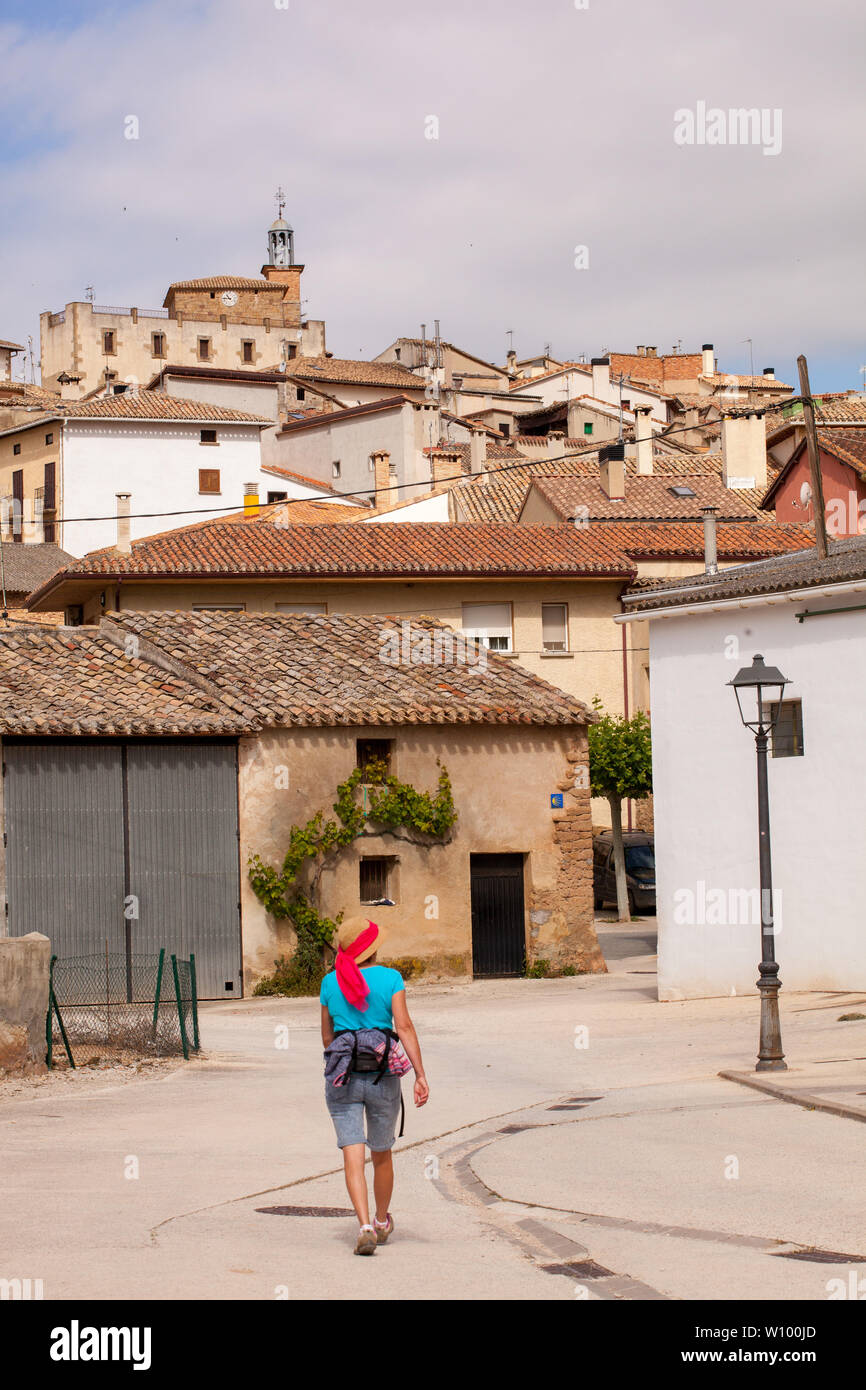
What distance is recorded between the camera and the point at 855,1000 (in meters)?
18.5

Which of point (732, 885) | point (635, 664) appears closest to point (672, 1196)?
point (732, 885)

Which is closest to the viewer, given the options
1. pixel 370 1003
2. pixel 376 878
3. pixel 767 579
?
pixel 370 1003

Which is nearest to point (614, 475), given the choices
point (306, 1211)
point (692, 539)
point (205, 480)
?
point (692, 539)

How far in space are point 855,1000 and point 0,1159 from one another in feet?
34.0

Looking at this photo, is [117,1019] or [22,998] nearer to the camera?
[22,998]

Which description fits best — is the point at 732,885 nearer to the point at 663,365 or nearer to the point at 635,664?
the point at 635,664

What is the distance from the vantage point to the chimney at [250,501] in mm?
51531

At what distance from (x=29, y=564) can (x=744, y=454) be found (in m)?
22.5

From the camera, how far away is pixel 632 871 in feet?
121

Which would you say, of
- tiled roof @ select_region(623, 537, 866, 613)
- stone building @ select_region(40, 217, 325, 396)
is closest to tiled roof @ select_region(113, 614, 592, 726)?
tiled roof @ select_region(623, 537, 866, 613)

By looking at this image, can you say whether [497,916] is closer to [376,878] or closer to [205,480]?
[376,878]

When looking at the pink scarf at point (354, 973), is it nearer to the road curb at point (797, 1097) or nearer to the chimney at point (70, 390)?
the road curb at point (797, 1097)

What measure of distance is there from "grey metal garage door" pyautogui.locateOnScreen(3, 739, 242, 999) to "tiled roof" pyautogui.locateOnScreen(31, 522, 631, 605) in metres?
13.4

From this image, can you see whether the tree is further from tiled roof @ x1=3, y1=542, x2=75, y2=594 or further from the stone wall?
tiled roof @ x1=3, y1=542, x2=75, y2=594
